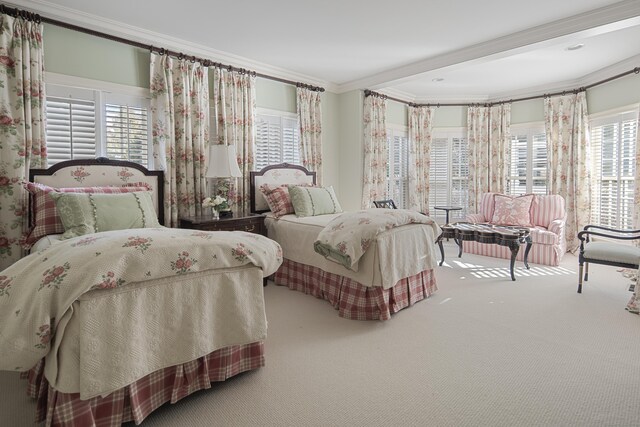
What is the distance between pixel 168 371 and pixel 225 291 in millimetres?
498

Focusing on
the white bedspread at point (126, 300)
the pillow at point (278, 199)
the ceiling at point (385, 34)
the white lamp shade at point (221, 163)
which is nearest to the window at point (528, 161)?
the ceiling at point (385, 34)

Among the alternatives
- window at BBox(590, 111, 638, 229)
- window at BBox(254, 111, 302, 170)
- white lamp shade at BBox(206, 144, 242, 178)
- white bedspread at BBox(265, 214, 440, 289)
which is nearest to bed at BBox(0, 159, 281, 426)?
white bedspread at BBox(265, 214, 440, 289)

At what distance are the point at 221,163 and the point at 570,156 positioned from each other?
→ 549 cm

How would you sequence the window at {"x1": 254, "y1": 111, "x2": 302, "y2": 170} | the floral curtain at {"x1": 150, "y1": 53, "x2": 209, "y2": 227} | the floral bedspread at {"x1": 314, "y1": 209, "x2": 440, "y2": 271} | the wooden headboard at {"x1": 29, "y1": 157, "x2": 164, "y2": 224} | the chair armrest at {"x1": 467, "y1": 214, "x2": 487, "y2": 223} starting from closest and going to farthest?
the floral bedspread at {"x1": 314, "y1": 209, "x2": 440, "y2": 271} < the wooden headboard at {"x1": 29, "y1": 157, "x2": 164, "y2": 224} < the floral curtain at {"x1": 150, "y1": 53, "x2": 209, "y2": 227} < the window at {"x1": 254, "y1": 111, "x2": 302, "y2": 170} < the chair armrest at {"x1": 467, "y1": 214, "x2": 487, "y2": 223}

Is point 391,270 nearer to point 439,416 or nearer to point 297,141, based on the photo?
point 439,416

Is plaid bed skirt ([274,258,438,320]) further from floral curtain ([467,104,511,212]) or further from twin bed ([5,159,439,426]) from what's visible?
floral curtain ([467,104,511,212])

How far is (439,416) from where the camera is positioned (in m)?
1.82

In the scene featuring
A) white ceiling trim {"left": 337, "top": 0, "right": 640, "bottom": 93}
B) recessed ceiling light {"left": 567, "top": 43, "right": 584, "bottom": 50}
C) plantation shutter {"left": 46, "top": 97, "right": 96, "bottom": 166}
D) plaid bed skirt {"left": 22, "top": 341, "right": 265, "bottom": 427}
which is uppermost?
recessed ceiling light {"left": 567, "top": 43, "right": 584, "bottom": 50}

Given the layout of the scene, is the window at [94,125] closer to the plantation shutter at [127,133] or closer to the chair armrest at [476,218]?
the plantation shutter at [127,133]

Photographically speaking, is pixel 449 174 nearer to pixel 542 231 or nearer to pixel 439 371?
pixel 542 231

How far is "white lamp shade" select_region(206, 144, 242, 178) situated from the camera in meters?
3.96

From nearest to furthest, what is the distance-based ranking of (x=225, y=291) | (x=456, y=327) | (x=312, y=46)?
1. (x=225, y=291)
2. (x=456, y=327)
3. (x=312, y=46)

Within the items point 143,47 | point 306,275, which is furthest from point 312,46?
point 306,275

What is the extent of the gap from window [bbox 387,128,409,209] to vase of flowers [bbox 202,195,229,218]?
11.3 feet
